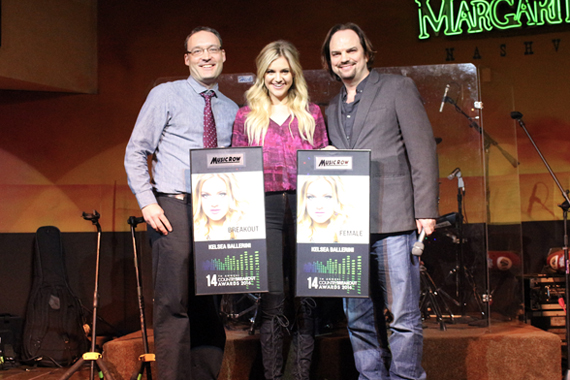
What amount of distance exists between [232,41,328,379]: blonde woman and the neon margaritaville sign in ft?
9.55

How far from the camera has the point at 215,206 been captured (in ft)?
7.27

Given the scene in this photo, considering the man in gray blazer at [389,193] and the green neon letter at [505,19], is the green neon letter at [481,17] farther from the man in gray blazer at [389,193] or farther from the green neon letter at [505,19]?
the man in gray blazer at [389,193]

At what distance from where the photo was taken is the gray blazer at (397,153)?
226 cm

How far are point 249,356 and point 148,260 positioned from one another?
1.18 m

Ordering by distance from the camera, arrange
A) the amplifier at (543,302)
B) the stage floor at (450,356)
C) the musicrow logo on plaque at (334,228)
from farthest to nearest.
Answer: the amplifier at (543,302) → the stage floor at (450,356) → the musicrow logo on plaque at (334,228)

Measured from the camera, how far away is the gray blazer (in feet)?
7.41

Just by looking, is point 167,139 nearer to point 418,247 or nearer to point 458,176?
point 418,247

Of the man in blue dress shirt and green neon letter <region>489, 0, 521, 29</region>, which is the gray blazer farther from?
green neon letter <region>489, 0, 521, 29</region>

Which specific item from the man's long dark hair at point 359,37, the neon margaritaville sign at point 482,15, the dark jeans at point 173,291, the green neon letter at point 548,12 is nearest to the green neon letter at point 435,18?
the neon margaritaville sign at point 482,15

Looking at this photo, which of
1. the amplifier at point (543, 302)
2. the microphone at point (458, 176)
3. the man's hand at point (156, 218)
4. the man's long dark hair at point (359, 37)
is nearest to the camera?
the man's hand at point (156, 218)

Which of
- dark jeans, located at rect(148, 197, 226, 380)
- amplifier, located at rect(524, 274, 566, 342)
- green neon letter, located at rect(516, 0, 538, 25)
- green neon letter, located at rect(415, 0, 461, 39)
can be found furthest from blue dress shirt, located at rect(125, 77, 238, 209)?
green neon letter, located at rect(516, 0, 538, 25)

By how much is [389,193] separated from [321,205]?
342mm

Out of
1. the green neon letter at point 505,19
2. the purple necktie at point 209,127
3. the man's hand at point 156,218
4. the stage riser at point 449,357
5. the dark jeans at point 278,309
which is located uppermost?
the green neon letter at point 505,19

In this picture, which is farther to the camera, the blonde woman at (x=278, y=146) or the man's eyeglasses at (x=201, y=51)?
the man's eyeglasses at (x=201, y=51)
